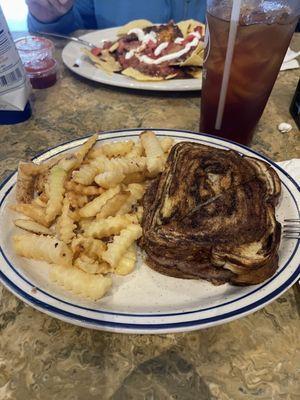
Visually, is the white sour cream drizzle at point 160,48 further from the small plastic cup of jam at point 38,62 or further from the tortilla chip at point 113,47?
the small plastic cup of jam at point 38,62

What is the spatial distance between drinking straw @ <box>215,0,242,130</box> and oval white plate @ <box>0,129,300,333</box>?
52 cm

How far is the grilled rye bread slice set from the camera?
941mm

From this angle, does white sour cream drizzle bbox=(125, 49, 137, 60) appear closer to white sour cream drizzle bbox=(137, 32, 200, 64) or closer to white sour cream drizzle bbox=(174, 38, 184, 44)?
white sour cream drizzle bbox=(137, 32, 200, 64)

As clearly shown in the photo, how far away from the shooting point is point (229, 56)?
127 centimetres

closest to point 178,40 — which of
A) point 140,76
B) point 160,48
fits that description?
point 160,48

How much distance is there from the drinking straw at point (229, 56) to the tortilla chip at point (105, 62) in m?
0.88

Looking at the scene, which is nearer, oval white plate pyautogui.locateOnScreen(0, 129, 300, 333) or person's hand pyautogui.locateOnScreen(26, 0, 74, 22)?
oval white plate pyautogui.locateOnScreen(0, 129, 300, 333)

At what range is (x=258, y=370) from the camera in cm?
87

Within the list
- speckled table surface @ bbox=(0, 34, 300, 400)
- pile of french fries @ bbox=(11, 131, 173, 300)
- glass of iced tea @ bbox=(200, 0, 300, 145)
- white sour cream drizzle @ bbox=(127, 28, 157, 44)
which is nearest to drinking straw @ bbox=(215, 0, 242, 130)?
glass of iced tea @ bbox=(200, 0, 300, 145)

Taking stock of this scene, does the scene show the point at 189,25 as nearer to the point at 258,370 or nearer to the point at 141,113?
the point at 141,113

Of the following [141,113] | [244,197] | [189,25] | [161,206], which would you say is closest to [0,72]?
[141,113]

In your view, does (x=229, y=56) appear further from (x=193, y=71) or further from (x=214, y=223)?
(x=193, y=71)

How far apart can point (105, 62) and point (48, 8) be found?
33.4 inches

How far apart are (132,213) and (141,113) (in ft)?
2.96
